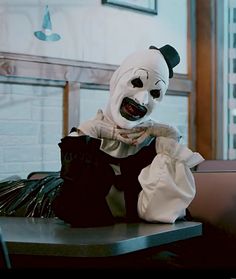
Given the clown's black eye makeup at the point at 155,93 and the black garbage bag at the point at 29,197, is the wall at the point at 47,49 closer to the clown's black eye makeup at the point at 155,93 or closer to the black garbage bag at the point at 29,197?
the black garbage bag at the point at 29,197

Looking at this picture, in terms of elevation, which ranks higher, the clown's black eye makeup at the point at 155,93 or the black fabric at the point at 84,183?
the clown's black eye makeup at the point at 155,93

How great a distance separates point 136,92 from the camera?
1.85 metres

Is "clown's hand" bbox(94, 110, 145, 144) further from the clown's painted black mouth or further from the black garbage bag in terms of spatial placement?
the black garbage bag

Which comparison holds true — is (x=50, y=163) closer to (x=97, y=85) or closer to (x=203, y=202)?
(x=97, y=85)

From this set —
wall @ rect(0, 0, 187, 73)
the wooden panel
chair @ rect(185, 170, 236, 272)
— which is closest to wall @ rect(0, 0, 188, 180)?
wall @ rect(0, 0, 187, 73)

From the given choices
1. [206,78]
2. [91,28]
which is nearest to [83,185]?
[91,28]

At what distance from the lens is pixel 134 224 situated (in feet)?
5.60

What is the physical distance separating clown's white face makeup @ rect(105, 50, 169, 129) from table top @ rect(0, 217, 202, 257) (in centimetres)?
31

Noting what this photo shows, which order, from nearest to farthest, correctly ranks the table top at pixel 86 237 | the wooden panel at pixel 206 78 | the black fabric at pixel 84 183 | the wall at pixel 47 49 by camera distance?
the table top at pixel 86 237 < the black fabric at pixel 84 183 < the wall at pixel 47 49 < the wooden panel at pixel 206 78

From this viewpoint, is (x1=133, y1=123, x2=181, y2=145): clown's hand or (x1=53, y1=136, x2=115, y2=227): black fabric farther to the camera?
(x1=133, y1=123, x2=181, y2=145): clown's hand

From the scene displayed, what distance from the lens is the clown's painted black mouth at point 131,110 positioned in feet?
5.94

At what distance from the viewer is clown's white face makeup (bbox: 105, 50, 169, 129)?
5.96 ft

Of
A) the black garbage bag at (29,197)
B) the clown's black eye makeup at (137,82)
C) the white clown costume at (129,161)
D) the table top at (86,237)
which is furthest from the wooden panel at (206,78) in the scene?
the table top at (86,237)

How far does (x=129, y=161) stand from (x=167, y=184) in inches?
5.5
